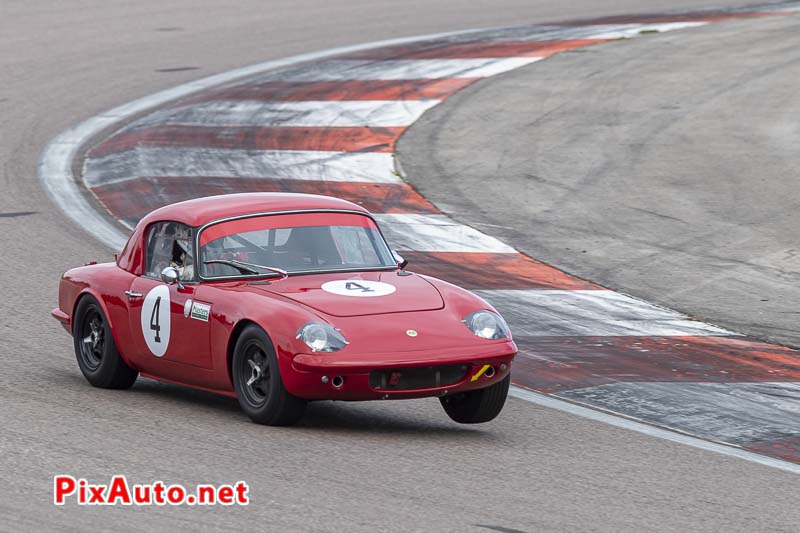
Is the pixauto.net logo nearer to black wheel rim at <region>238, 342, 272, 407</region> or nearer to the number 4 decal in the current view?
black wheel rim at <region>238, 342, 272, 407</region>

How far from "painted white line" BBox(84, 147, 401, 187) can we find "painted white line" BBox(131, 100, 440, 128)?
1798 millimetres

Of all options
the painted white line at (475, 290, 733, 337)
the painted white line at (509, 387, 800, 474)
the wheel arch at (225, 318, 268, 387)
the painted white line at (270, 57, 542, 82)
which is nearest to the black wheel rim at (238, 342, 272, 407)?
the wheel arch at (225, 318, 268, 387)

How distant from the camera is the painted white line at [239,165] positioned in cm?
1712

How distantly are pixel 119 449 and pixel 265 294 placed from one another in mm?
1333

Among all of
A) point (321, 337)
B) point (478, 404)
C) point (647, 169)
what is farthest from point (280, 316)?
point (647, 169)

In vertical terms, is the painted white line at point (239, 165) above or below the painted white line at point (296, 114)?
below

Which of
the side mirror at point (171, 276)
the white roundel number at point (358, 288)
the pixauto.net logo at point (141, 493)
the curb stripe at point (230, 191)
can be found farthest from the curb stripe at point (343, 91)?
the pixauto.net logo at point (141, 493)

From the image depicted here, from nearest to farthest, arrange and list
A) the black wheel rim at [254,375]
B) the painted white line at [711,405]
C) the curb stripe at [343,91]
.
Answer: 1. the black wheel rim at [254,375]
2. the painted white line at [711,405]
3. the curb stripe at [343,91]

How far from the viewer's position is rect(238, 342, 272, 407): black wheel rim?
26.2 ft

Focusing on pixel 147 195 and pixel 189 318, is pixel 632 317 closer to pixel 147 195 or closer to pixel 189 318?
pixel 189 318

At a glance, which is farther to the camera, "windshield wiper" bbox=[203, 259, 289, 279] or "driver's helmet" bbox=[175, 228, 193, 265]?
"driver's helmet" bbox=[175, 228, 193, 265]

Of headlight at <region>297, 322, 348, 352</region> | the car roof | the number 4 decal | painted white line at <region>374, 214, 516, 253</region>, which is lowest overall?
painted white line at <region>374, 214, 516, 253</region>

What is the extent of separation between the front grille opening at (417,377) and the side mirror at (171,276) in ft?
5.24

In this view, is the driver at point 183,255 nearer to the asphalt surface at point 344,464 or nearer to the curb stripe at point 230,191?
the asphalt surface at point 344,464
